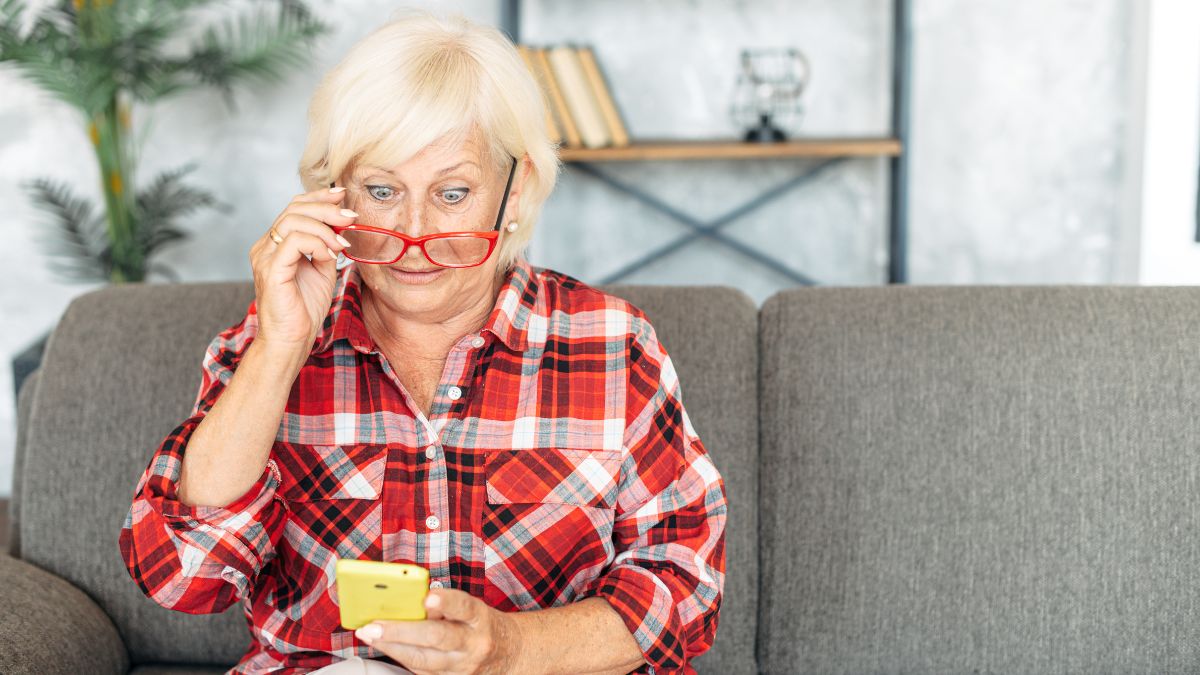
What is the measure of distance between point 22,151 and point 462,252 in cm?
259

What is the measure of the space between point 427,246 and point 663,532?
41 centimetres

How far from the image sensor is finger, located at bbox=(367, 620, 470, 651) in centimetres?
95

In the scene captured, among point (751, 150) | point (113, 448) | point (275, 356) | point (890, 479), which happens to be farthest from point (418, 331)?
point (751, 150)

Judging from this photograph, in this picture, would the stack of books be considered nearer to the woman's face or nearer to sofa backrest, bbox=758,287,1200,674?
sofa backrest, bbox=758,287,1200,674

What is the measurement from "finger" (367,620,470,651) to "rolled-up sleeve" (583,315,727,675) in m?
0.22

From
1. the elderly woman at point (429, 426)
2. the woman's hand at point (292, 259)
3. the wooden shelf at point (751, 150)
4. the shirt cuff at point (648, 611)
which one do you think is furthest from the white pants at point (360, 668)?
the wooden shelf at point (751, 150)

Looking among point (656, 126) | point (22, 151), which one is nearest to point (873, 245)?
point (656, 126)

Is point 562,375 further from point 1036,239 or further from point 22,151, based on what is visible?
point 22,151

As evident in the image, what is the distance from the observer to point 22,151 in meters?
3.22

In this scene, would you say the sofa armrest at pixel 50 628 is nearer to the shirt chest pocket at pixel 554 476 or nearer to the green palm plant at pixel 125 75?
Answer: the shirt chest pocket at pixel 554 476

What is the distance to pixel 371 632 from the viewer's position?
946 mm

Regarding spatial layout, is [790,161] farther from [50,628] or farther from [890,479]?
[50,628]

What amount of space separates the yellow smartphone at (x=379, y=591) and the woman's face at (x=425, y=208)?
1.21ft

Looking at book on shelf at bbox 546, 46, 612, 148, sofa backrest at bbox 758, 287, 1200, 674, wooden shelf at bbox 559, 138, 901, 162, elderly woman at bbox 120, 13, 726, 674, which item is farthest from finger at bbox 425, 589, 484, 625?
book on shelf at bbox 546, 46, 612, 148
